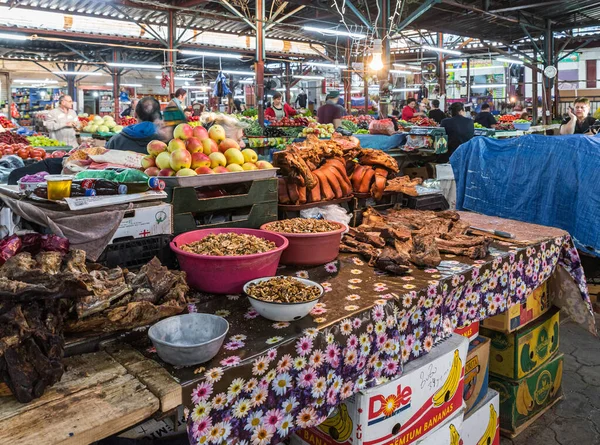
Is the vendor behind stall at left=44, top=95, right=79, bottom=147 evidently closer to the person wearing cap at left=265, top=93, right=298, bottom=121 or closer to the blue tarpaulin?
the person wearing cap at left=265, top=93, right=298, bottom=121

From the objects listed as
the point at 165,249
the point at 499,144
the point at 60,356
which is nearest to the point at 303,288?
the point at 165,249

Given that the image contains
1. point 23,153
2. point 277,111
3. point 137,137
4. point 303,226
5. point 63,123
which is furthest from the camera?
Result: point 277,111

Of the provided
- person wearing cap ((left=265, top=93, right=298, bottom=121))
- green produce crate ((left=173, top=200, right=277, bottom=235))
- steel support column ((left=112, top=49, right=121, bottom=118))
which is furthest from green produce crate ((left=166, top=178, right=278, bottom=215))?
steel support column ((left=112, top=49, right=121, bottom=118))

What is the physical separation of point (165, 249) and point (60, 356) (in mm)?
813

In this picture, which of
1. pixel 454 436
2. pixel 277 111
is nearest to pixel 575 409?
pixel 454 436

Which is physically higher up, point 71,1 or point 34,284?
point 71,1

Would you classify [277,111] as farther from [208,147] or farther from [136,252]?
[136,252]

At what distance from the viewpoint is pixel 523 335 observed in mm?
2766

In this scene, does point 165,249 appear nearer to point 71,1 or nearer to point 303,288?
point 303,288

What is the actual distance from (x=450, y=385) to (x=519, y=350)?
0.86m

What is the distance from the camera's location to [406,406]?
188 cm

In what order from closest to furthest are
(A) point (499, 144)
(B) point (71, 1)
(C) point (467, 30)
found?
(A) point (499, 144)
(B) point (71, 1)
(C) point (467, 30)

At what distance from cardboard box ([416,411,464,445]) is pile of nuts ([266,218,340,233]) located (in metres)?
0.93

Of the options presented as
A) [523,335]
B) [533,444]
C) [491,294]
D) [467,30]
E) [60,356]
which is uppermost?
[467,30]
